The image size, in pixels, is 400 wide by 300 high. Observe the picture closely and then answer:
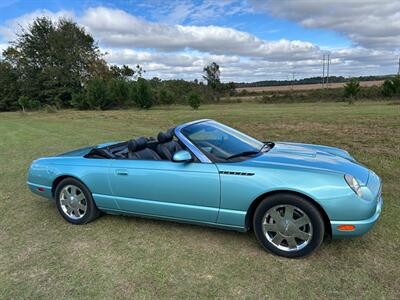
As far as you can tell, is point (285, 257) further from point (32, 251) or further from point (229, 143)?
point (32, 251)

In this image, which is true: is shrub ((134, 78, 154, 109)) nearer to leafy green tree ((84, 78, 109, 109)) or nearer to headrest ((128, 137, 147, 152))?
leafy green tree ((84, 78, 109, 109))

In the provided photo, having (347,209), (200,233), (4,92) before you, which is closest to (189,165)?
(200,233)

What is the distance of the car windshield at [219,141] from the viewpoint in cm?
334

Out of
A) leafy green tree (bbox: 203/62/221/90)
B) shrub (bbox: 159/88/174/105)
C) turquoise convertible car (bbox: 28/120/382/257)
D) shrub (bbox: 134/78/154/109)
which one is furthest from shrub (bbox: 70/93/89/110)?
turquoise convertible car (bbox: 28/120/382/257)

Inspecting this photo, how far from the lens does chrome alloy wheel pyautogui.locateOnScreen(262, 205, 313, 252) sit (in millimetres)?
2867

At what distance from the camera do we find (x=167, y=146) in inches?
146

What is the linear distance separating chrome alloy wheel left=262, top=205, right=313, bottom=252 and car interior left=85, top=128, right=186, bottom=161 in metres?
1.30

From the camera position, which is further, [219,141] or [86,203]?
[86,203]

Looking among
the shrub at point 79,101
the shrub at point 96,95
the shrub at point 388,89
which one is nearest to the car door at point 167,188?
the shrub at point 96,95

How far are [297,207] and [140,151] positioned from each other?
6.64ft

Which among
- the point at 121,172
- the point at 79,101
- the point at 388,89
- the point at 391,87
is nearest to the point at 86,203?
the point at 121,172

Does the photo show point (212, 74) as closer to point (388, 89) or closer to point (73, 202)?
point (388, 89)

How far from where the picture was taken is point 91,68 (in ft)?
147

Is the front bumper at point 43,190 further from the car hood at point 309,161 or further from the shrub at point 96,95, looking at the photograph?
the shrub at point 96,95
